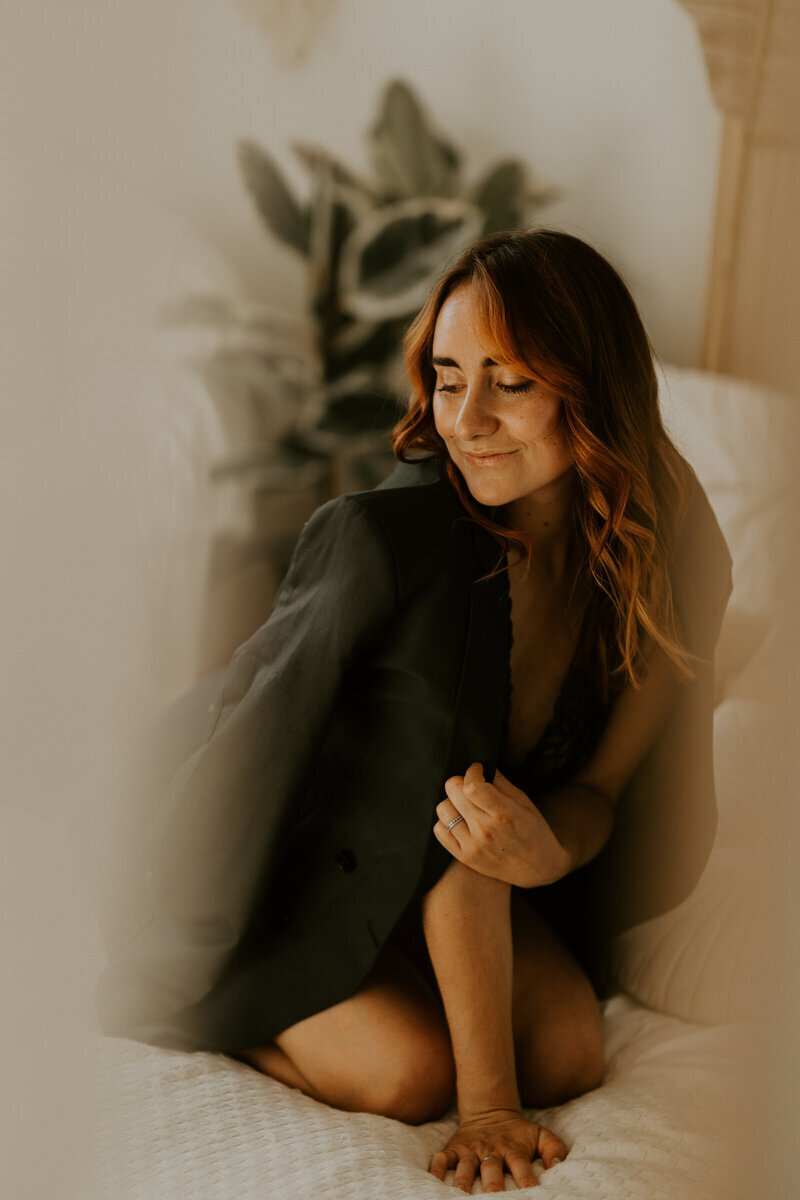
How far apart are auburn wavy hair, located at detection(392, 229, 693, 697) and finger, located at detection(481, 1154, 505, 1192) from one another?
0.32 m

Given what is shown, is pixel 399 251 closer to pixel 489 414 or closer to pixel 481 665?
pixel 489 414

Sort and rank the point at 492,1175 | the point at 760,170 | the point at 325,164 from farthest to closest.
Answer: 1. the point at 492,1175
2. the point at 325,164
3. the point at 760,170

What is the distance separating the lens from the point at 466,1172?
59cm

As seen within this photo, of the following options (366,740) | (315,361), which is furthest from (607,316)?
(366,740)

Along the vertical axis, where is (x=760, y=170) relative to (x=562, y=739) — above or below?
above

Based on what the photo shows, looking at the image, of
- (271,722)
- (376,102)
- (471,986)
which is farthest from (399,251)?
(471,986)

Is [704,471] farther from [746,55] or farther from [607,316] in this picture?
[746,55]

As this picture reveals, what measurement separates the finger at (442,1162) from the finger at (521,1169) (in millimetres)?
34

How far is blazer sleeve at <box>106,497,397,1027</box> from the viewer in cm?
61

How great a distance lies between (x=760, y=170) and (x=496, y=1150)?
21.6 inches

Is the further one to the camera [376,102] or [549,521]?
[549,521]

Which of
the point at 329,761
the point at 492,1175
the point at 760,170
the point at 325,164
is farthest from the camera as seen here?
the point at 329,761

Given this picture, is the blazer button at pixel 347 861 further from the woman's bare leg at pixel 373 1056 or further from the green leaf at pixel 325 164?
the green leaf at pixel 325 164

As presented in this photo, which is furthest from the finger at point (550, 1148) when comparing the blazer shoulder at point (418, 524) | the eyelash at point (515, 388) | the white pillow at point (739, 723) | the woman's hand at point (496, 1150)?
the eyelash at point (515, 388)
